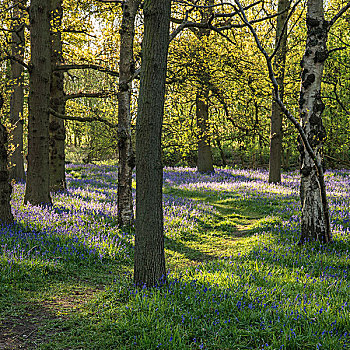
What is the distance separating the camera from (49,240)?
6.50 meters

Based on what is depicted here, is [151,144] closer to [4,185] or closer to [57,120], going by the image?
[4,185]

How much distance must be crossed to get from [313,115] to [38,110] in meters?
7.00

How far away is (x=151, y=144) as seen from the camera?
450 centimetres

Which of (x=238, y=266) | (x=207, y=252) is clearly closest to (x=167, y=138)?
(x=207, y=252)

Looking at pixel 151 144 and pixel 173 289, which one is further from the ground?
pixel 151 144

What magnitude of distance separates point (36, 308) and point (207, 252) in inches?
164

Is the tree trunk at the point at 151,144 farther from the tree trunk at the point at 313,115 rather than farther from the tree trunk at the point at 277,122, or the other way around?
the tree trunk at the point at 277,122

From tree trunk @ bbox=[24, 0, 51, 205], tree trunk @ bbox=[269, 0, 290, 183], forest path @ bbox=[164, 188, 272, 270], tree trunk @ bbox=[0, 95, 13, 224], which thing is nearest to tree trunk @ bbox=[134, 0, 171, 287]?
forest path @ bbox=[164, 188, 272, 270]

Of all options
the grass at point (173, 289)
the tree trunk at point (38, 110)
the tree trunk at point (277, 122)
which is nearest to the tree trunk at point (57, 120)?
the tree trunk at point (38, 110)

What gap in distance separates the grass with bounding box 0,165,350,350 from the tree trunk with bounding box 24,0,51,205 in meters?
0.69

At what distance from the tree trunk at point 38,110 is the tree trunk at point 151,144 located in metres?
5.40

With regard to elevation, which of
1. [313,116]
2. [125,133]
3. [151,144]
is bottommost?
[151,144]

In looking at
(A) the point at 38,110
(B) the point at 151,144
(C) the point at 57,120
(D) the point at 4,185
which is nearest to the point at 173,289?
(B) the point at 151,144

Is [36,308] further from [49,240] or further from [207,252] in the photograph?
[207,252]
